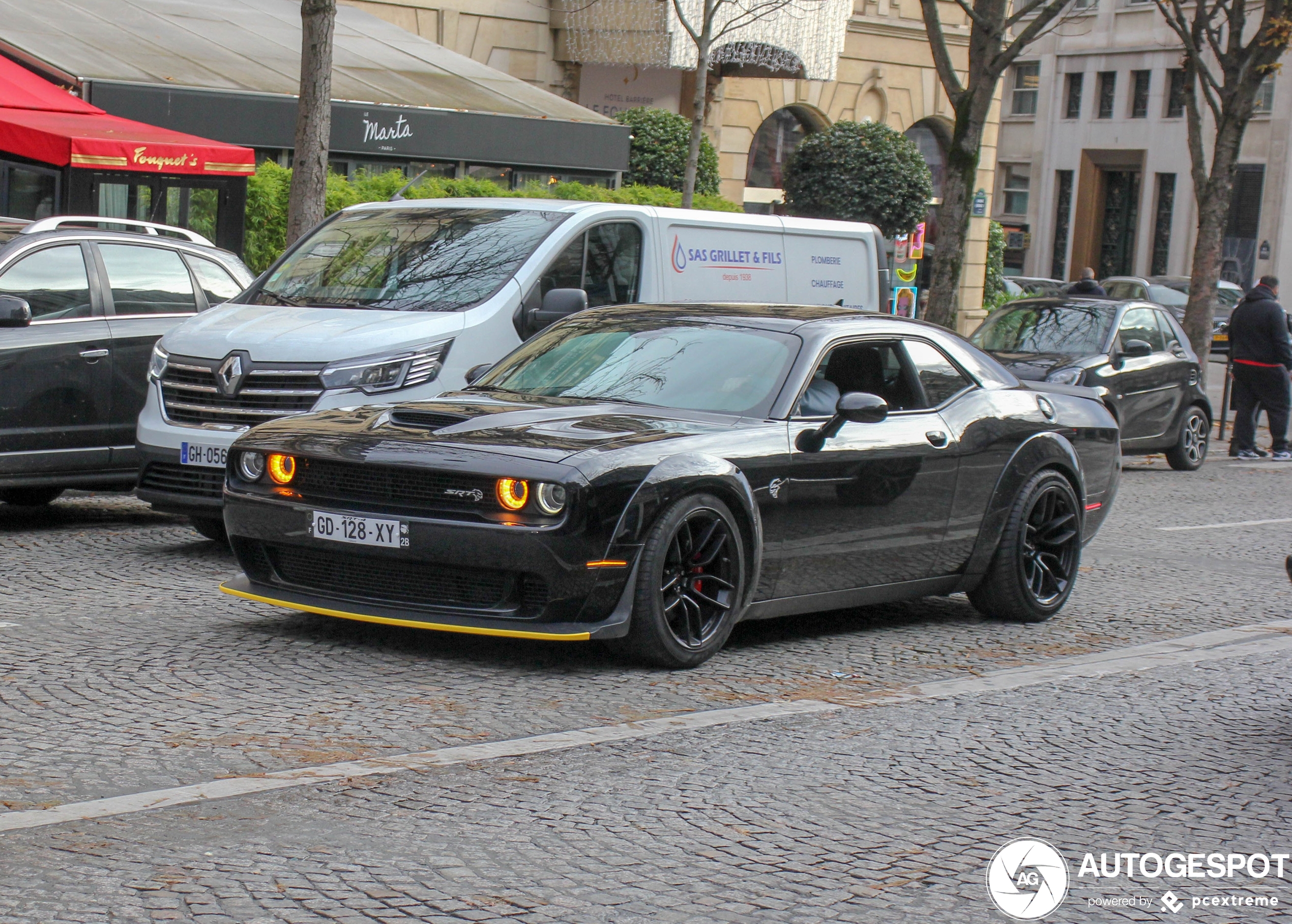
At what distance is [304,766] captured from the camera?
528 cm

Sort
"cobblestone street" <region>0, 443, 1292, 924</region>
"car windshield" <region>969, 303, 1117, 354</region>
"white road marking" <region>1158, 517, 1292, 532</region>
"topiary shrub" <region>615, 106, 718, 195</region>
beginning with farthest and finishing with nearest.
A: 1. "topiary shrub" <region>615, 106, 718, 195</region>
2. "car windshield" <region>969, 303, 1117, 354</region>
3. "white road marking" <region>1158, 517, 1292, 532</region>
4. "cobblestone street" <region>0, 443, 1292, 924</region>

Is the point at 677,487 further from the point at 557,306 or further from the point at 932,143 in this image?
the point at 932,143

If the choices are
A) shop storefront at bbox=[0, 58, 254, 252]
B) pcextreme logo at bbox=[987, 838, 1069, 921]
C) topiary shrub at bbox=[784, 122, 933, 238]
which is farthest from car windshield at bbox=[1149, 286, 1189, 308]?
pcextreme logo at bbox=[987, 838, 1069, 921]

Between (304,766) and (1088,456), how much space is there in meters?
5.10

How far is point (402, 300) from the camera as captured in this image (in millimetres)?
10195

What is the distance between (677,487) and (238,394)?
Answer: 3.57 meters

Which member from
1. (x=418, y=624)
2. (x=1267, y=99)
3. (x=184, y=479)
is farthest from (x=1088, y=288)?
(x=1267, y=99)

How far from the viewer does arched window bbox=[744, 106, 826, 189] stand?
110 feet

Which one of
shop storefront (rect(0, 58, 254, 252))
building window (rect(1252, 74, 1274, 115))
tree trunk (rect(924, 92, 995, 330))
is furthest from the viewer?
building window (rect(1252, 74, 1274, 115))

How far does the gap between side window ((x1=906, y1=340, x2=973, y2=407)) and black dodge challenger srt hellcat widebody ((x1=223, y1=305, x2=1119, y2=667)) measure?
11 mm

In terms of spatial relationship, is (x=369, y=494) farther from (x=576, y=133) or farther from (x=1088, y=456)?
(x=576, y=133)

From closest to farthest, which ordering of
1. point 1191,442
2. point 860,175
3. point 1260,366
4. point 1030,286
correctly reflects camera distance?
point 1191,442 → point 1260,366 → point 860,175 → point 1030,286

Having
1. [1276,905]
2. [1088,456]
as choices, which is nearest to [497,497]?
[1276,905]

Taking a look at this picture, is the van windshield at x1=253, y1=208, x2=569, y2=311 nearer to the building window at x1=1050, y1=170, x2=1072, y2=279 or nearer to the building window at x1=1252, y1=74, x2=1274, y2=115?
the building window at x1=1252, y1=74, x2=1274, y2=115
